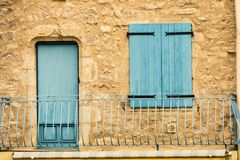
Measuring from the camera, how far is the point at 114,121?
619 inches

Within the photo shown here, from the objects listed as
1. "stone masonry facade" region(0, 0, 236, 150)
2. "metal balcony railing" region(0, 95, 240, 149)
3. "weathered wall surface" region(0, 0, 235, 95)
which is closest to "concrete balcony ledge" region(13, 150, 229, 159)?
"metal balcony railing" region(0, 95, 240, 149)

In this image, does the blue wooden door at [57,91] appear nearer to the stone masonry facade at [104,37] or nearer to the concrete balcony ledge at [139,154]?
the stone masonry facade at [104,37]

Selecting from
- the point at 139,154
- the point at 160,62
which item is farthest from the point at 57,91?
the point at 139,154

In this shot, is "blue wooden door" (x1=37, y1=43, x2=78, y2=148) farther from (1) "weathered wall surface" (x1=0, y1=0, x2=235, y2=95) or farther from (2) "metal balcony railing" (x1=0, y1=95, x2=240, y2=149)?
(1) "weathered wall surface" (x1=0, y1=0, x2=235, y2=95)

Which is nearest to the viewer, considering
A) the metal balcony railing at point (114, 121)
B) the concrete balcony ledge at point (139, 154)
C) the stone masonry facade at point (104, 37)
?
the concrete balcony ledge at point (139, 154)

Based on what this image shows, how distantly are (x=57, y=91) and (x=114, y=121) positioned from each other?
124cm

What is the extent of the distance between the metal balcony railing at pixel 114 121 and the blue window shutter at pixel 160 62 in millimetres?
223

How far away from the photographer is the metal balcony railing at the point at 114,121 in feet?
51.0

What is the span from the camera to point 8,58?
15.9 m

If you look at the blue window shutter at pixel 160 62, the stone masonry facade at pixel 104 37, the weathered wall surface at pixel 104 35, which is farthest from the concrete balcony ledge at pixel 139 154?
the weathered wall surface at pixel 104 35

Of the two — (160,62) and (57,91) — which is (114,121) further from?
(160,62)

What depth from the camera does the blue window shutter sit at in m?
15.7

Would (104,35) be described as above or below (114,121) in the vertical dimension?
above

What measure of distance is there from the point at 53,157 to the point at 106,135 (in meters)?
1.35
